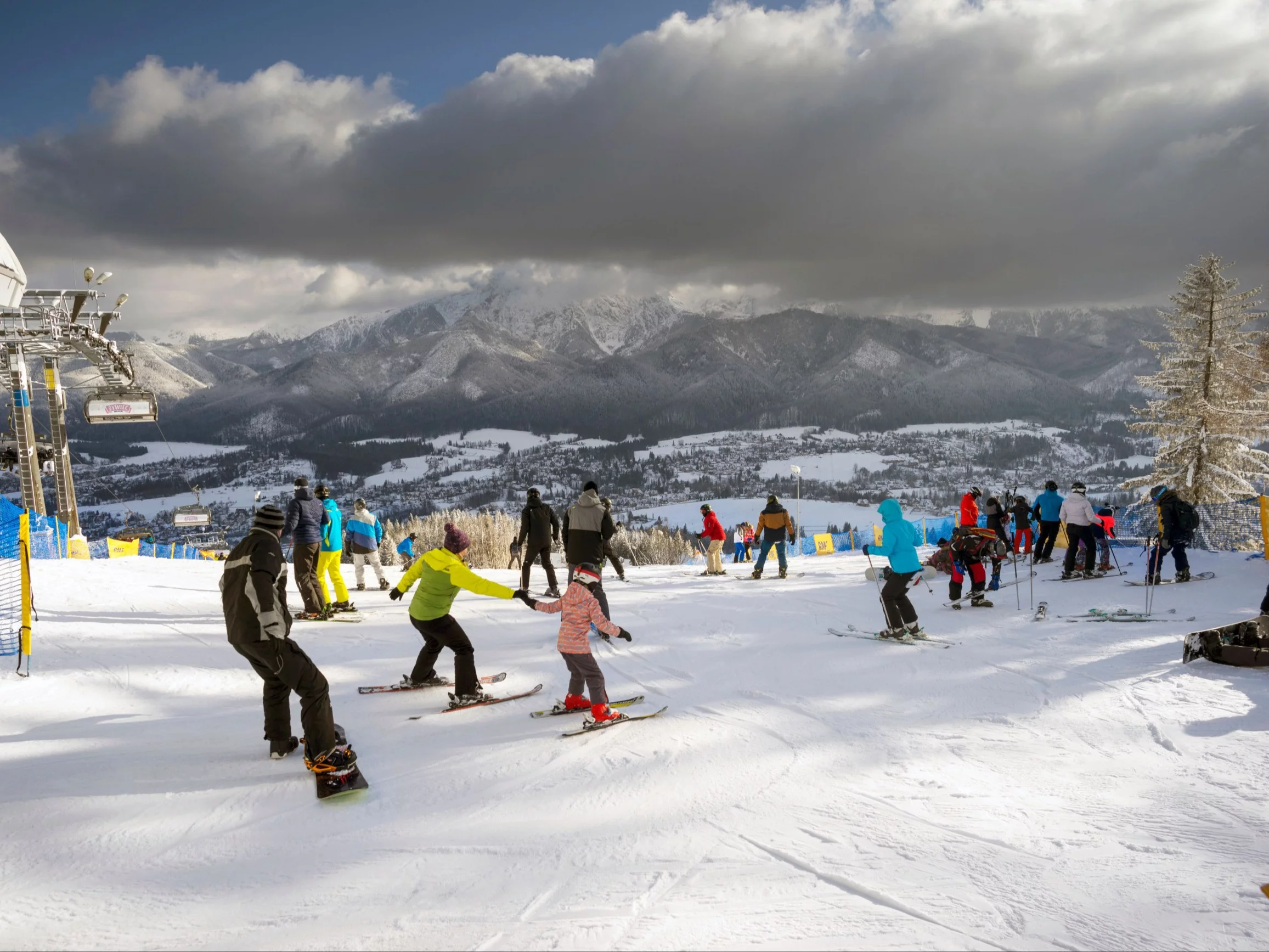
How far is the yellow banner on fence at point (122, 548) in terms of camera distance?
2483cm

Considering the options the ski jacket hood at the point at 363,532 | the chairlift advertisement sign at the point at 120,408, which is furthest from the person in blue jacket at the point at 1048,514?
the chairlift advertisement sign at the point at 120,408

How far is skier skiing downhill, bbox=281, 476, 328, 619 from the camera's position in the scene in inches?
400

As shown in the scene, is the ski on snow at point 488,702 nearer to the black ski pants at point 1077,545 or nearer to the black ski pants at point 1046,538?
the black ski pants at point 1077,545

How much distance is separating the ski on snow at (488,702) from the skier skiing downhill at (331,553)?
15.4ft

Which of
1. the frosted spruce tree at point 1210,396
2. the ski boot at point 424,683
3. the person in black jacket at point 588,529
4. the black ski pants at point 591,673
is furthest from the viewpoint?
the frosted spruce tree at point 1210,396

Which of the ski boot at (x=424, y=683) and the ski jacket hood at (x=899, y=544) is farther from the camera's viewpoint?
the ski jacket hood at (x=899, y=544)

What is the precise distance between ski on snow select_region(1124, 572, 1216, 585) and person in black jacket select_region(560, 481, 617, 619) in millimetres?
8555

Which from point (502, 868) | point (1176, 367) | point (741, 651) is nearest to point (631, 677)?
point (741, 651)

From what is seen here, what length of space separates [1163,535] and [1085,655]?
5274 millimetres

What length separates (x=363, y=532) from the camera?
13383 millimetres

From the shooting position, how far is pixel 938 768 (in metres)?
5.18

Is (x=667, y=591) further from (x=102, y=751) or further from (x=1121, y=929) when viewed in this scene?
(x=1121, y=929)

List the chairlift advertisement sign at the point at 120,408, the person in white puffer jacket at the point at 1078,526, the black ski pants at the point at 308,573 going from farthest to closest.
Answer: the chairlift advertisement sign at the point at 120,408, the person in white puffer jacket at the point at 1078,526, the black ski pants at the point at 308,573

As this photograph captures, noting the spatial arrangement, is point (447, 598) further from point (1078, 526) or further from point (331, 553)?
point (1078, 526)
